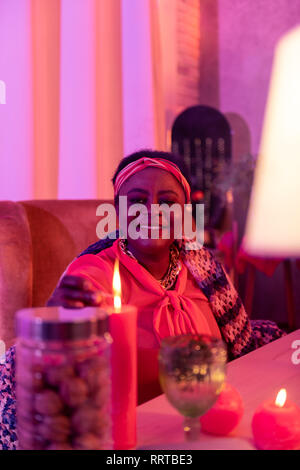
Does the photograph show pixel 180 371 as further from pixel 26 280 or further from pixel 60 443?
pixel 26 280

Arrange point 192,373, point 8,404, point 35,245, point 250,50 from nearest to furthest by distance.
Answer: point 192,373 < point 8,404 < point 35,245 < point 250,50

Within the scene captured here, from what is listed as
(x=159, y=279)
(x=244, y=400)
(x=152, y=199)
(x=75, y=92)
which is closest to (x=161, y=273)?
(x=159, y=279)

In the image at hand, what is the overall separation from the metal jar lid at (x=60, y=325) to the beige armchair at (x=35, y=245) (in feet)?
2.87

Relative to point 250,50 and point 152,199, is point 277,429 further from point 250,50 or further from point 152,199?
point 250,50

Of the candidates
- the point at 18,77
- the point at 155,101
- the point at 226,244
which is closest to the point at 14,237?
the point at 18,77

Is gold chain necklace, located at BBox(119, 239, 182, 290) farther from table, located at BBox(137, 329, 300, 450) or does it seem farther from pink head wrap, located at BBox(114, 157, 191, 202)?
table, located at BBox(137, 329, 300, 450)

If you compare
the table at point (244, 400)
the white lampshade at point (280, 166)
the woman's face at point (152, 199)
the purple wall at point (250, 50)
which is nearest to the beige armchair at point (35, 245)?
the woman's face at point (152, 199)

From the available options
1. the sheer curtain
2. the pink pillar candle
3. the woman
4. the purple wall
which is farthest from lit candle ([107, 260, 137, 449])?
the purple wall

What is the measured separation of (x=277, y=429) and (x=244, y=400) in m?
0.15

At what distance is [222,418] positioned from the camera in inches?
22.4

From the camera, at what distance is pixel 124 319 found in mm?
507

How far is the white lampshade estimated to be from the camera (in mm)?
3896

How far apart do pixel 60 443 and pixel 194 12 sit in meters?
4.48

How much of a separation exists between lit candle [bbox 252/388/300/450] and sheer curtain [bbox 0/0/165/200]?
1542 millimetres
